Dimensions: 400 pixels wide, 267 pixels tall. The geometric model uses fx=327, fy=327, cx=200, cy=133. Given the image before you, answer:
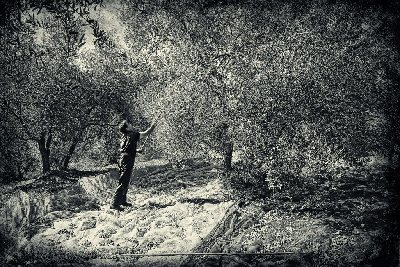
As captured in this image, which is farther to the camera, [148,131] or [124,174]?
[148,131]

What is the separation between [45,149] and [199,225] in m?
3.75

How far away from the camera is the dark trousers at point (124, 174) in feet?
22.3

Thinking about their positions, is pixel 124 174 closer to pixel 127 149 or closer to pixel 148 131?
pixel 127 149

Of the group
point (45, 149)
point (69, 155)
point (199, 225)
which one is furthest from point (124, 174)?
point (199, 225)

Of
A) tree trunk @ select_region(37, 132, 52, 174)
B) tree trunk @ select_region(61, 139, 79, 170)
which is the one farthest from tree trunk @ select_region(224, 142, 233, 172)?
tree trunk @ select_region(37, 132, 52, 174)

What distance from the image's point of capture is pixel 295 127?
21.2 ft

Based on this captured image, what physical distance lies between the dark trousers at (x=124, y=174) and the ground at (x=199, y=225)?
0.21m

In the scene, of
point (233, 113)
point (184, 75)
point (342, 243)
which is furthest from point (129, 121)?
point (342, 243)

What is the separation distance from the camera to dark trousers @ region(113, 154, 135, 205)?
6802mm

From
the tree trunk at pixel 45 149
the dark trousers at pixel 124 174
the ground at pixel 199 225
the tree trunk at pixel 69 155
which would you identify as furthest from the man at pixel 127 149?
the tree trunk at pixel 45 149

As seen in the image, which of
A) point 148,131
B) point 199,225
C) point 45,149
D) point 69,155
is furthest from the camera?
point 148,131

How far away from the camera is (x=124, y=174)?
23.3 feet

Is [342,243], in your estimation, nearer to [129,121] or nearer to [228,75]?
[228,75]

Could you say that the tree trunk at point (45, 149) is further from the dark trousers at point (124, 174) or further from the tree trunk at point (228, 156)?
the tree trunk at point (228, 156)
